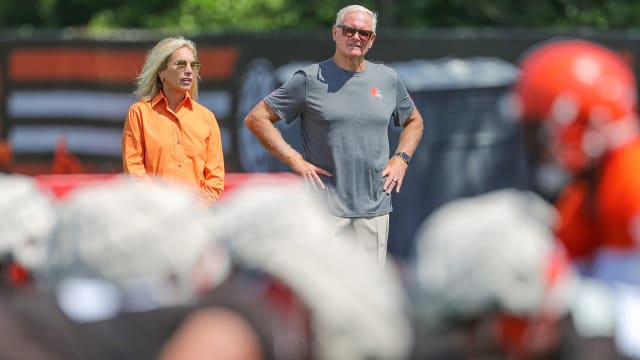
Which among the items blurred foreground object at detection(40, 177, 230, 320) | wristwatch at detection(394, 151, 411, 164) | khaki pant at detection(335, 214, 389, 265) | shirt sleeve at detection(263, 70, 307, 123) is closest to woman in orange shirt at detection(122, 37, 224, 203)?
shirt sleeve at detection(263, 70, 307, 123)

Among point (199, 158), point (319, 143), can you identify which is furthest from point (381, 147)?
point (199, 158)

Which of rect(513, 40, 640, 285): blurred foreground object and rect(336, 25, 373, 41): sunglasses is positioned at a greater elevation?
rect(513, 40, 640, 285): blurred foreground object

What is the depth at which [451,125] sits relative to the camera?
10836 millimetres

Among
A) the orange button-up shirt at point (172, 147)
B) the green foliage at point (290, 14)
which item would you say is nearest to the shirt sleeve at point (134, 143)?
the orange button-up shirt at point (172, 147)

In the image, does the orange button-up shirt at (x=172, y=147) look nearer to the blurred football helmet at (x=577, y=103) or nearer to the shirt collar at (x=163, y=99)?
the shirt collar at (x=163, y=99)

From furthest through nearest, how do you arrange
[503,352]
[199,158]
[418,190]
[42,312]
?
1. [418,190]
2. [199,158]
3. [42,312]
4. [503,352]

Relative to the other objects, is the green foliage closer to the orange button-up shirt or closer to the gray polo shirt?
the gray polo shirt

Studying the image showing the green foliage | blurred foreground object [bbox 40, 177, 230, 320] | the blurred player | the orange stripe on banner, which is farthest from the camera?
the green foliage

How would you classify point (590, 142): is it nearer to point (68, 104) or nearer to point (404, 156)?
point (404, 156)

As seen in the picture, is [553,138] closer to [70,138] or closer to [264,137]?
[264,137]

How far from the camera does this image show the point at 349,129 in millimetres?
6777

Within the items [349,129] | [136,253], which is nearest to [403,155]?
[349,129]

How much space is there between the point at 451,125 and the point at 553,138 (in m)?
7.29

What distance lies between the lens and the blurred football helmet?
3.51 meters
